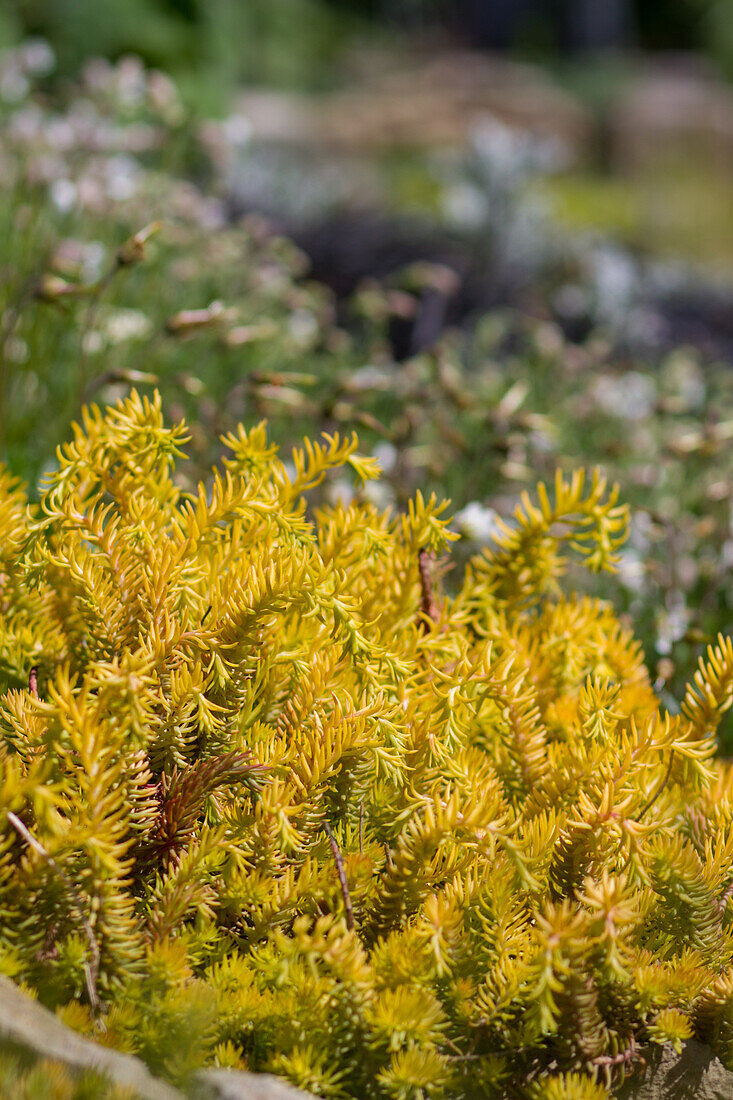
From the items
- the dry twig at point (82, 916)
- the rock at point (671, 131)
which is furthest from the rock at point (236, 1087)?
the rock at point (671, 131)

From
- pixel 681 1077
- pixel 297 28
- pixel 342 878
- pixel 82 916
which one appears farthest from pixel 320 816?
pixel 297 28

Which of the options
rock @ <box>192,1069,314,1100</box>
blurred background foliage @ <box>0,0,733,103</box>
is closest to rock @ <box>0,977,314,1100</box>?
rock @ <box>192,1069,314,1100</box>

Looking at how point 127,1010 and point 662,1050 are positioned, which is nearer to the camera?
point 127,1010

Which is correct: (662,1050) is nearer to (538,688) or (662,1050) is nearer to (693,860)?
(693,860)

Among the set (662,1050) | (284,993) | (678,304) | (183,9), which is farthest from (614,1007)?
(183,9)

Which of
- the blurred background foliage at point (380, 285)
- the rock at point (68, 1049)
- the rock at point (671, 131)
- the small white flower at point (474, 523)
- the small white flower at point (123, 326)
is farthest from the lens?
the rock at point (671, 131)

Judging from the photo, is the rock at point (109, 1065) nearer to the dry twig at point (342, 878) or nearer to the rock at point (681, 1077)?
the dry twig at point (342, 878)
